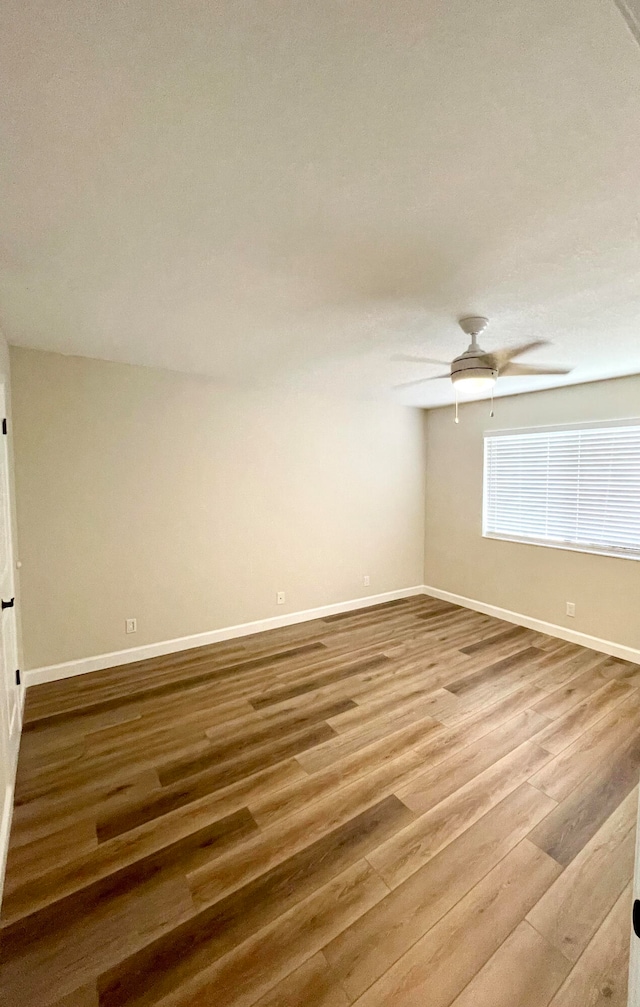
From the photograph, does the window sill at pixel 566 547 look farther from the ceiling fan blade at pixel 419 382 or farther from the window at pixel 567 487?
the ceiling fan blade at pixel 419 382

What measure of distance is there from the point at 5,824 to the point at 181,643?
1.84m

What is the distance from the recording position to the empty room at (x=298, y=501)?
2.95ft

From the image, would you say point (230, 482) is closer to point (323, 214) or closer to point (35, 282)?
point (35, 282)

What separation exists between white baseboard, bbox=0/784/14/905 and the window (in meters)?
4.38

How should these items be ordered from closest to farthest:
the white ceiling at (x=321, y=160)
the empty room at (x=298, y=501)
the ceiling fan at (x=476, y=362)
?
the white ceiling at (x=321, y=160) < the empty room at (x=298, y=501) < the ceiling fan at (x=476, y=362)

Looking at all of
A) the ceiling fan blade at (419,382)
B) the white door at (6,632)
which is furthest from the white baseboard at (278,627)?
the ceiling fan blade at (419,382)

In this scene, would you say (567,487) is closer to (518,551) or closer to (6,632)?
(518,551)

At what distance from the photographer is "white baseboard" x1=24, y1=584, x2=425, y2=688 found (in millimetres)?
2965

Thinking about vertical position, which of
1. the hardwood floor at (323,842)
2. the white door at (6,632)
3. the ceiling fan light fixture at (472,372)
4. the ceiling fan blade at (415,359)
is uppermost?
the ceiling fan blade at (415,359)

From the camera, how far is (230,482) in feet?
12.1

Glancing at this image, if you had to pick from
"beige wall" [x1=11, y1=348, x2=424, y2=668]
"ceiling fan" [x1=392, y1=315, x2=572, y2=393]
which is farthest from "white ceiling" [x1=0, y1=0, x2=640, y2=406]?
"beige wall" [x1=11, y1=348, x2=424, y2=668]

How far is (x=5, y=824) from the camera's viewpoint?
5.46ft

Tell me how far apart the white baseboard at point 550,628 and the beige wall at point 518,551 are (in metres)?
0.05

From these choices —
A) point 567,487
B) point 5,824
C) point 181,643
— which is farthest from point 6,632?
point 567,487
